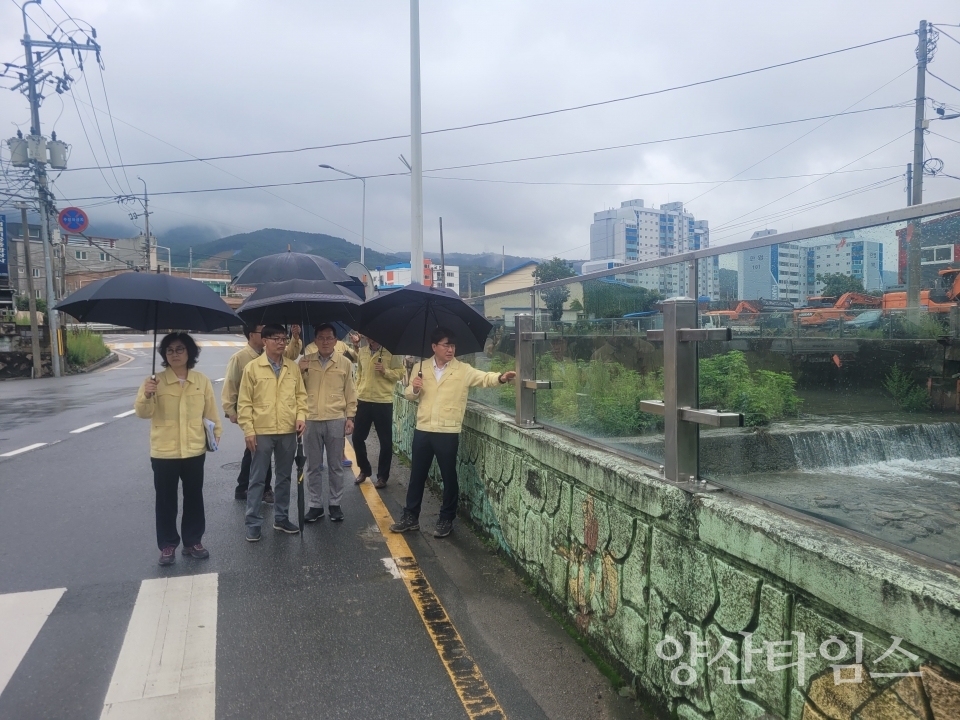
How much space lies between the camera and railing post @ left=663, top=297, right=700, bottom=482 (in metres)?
3.18

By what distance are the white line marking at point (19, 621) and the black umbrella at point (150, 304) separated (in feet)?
5.20

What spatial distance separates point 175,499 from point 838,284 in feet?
15.0

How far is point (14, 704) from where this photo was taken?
129 inches

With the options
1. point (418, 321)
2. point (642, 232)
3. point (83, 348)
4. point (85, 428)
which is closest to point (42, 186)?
point (83, 348)

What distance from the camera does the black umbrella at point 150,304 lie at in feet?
15.9

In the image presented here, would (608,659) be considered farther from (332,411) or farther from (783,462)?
(332,411)

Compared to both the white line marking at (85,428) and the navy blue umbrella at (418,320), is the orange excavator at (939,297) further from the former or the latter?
the white line marking at (85,428)

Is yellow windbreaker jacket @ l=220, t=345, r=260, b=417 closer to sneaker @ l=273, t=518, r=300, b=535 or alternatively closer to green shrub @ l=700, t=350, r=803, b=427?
sneaker @ l=273, t=518, r=300, b=535

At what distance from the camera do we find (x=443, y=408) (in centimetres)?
558

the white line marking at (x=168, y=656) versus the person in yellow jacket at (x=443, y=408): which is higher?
the person in yellow jacket at (x=443, y=408)

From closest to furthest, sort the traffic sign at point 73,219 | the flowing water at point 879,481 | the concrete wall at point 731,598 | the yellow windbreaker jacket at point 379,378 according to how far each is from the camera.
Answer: the concrete wall at point 731,598 < the flowing water at point 879,481 < the yellow windbreaker jacket at point 379,378 < the traffic sign at point 73,219

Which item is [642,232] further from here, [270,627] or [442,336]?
[270,627]

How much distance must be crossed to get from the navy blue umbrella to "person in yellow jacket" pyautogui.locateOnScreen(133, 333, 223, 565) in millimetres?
1432

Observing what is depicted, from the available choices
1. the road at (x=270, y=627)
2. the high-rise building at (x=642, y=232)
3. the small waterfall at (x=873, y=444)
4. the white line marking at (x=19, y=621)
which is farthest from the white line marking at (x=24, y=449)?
the high-rise building at (x=642, y=232)
